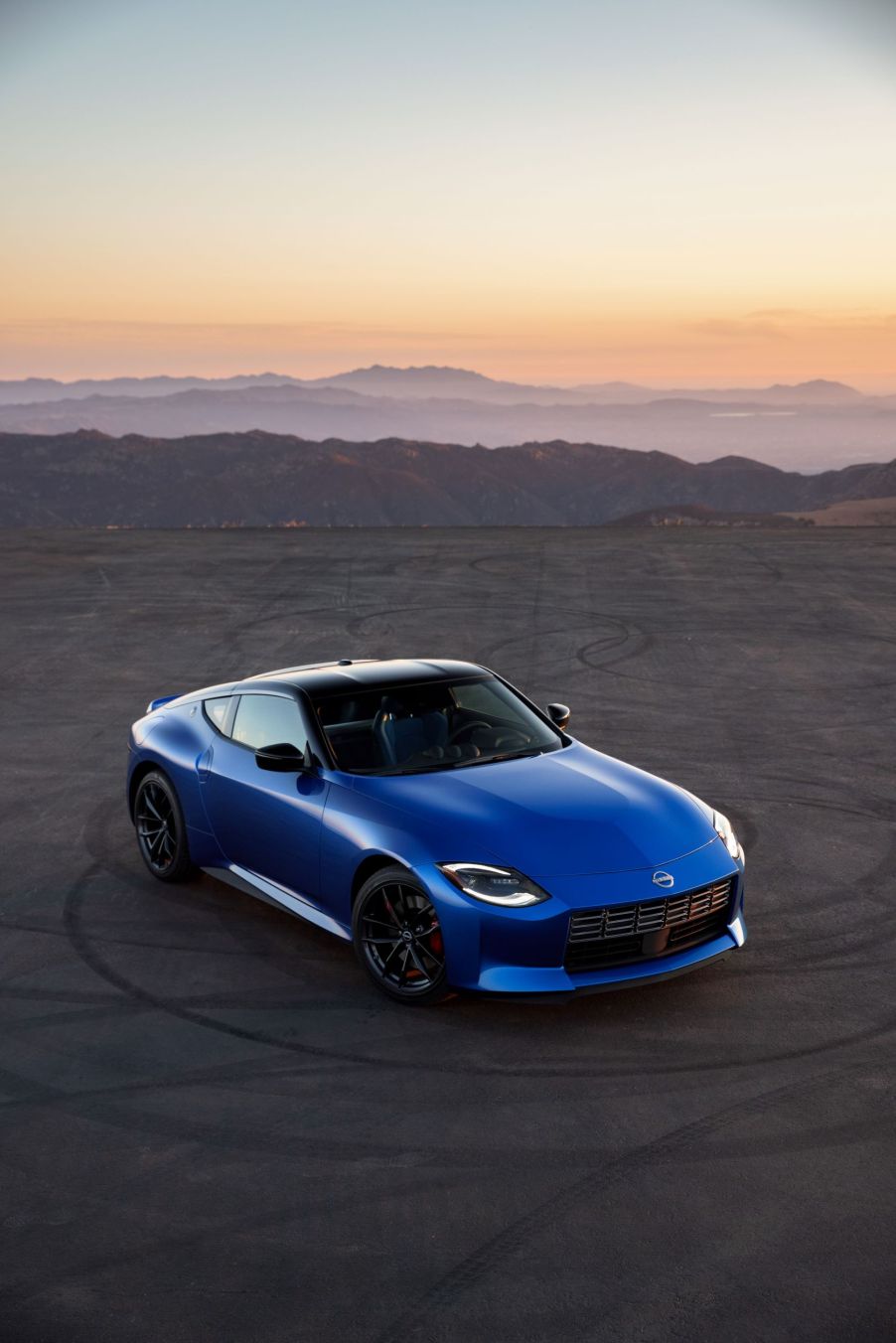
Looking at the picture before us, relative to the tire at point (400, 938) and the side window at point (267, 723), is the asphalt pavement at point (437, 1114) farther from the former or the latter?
the side window at point (267, 723)

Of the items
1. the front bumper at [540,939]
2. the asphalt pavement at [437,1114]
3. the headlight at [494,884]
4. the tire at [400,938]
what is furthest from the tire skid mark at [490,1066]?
the headlight at [494,884]

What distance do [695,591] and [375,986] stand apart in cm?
1521

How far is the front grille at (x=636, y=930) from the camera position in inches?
247

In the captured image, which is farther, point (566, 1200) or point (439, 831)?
point (439, 831)

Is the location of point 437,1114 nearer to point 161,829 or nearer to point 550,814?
point 550,814

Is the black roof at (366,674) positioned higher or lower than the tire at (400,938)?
higher

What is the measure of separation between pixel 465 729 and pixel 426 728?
23cm

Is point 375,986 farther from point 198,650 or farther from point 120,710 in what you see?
point 198,650

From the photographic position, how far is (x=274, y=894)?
7.61m

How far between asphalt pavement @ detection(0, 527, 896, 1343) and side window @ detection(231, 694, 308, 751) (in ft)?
3.41

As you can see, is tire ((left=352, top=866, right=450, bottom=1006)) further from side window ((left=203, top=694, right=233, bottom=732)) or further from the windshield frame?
side window ((left=203, top=694, right=233, bottom=732))

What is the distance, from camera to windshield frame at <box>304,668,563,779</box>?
24.1 ft

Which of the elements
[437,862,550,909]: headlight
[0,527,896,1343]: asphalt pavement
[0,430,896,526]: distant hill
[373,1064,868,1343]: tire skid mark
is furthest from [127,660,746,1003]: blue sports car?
[0,430,896,526]: distant hill

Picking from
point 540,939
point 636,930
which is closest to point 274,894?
point 540,939
